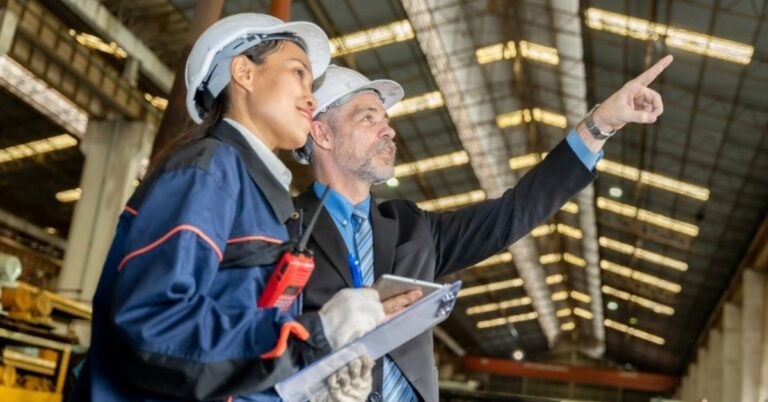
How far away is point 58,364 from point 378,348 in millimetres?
7176

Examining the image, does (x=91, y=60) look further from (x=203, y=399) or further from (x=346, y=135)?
(x=203, y=399)

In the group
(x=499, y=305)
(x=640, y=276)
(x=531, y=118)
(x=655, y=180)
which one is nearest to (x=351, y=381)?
(x=531, y=118)

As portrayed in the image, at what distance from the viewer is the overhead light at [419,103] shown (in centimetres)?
2439

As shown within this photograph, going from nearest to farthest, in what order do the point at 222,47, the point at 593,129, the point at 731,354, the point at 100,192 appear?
the point at 222,47 < the point at 593,129 < the point at 100,192 < the point at 731,354

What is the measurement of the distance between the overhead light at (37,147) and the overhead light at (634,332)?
1343 inches

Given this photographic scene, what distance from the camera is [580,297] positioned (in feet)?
151

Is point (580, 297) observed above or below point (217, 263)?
above

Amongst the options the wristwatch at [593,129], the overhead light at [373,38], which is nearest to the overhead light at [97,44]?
the overhead light at [373,38]

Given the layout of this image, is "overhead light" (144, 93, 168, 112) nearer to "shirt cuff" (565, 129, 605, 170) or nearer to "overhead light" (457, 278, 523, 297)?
"shirt cuff" (565, 129, 605, 170)

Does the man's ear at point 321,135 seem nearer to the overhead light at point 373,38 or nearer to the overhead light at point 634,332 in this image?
the overhead light at point 373,38

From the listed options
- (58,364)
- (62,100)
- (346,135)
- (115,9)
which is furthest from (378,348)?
(62,100)

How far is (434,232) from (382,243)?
1.61 feet

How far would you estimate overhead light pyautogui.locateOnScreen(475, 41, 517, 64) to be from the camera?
76.3 feet

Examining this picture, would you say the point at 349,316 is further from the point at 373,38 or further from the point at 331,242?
the point at 373,38
